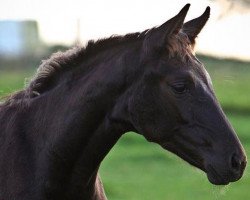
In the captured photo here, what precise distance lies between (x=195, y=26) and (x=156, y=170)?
10827mm

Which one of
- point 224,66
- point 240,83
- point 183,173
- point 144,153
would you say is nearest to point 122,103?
point 183,173

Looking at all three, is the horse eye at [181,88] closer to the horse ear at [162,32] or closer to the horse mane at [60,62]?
the horse ear at [162,32]

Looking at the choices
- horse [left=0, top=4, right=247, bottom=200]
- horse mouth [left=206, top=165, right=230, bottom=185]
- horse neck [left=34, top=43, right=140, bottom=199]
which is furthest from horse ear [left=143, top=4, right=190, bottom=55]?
horse mouth [left=206, top=165, right=230, bottom=185]

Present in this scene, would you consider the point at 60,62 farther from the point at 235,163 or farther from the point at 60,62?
the point at 235,163

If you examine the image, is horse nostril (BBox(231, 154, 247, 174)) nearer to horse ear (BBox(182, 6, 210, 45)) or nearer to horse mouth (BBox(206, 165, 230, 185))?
horse mouth (BBox(206, 165, 230, 185))

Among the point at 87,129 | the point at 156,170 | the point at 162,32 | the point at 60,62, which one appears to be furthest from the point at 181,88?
the point at 156,170

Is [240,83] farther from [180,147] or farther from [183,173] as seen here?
[180,147]

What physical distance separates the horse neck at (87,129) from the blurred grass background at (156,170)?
3282mm

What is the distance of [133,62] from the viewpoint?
18.9ft

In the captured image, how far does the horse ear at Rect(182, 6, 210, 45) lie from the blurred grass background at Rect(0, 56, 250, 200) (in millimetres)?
3143

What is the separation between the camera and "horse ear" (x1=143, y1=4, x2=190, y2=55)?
5.54 metres

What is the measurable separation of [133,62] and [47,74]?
0.65 m

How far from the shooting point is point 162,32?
18.4 feet

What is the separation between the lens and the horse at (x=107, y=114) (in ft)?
18.2
